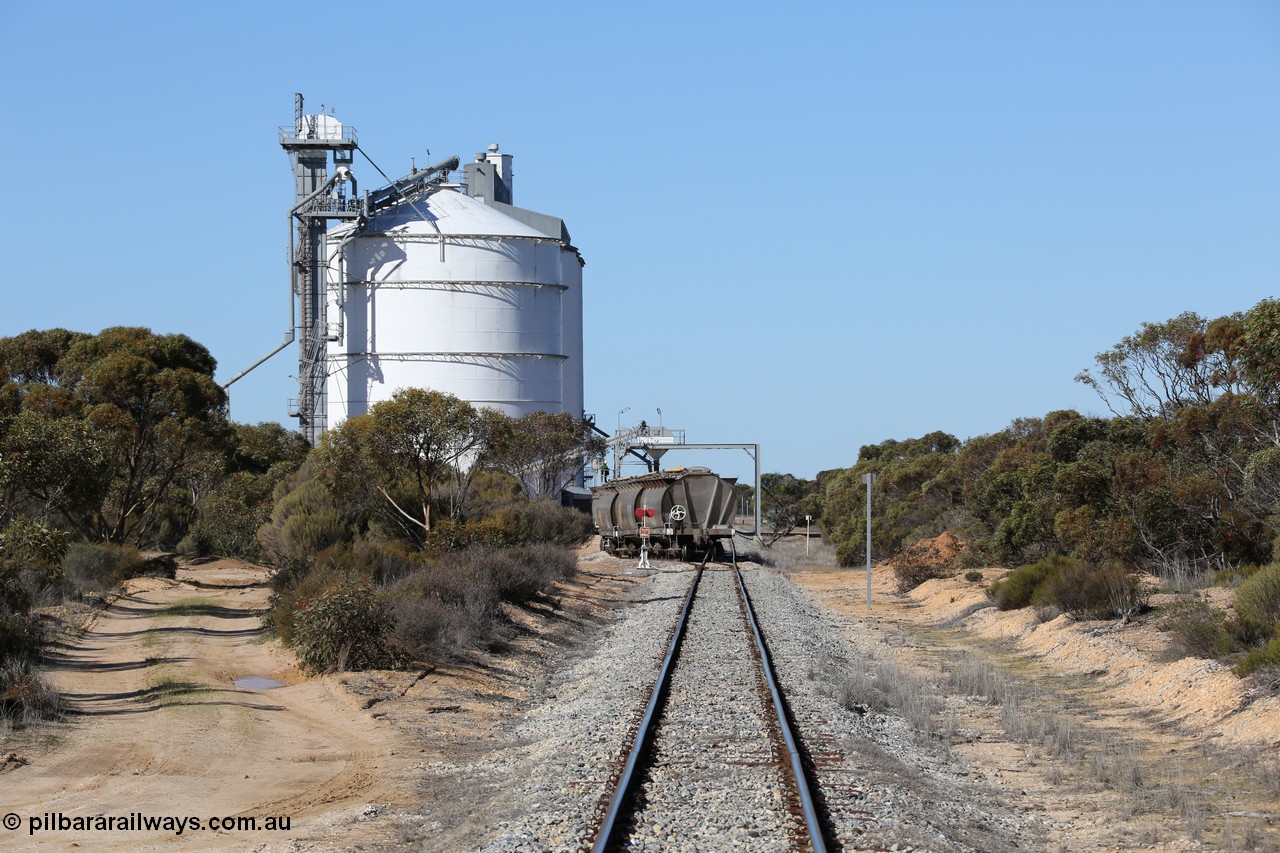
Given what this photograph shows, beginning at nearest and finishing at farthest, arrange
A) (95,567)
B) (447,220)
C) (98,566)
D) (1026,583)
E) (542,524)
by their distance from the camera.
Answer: (1026,583) < (95,567) < (98,566) < (542,524) < (447,220)

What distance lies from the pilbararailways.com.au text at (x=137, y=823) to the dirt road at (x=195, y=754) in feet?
0.08

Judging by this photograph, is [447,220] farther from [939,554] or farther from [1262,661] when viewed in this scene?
[1262,661]

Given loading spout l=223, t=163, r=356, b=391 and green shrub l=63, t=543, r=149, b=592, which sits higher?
loading spout l=223, t=163, r=356, b=391

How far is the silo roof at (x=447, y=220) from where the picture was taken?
6625 cm

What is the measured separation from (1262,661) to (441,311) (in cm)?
5478

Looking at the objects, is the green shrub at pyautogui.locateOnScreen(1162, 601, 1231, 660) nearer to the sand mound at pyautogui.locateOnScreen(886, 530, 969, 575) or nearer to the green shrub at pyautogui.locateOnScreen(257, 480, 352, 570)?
the sand mound at pyautogui.locateOnScreen(886, 530, 969, 575)

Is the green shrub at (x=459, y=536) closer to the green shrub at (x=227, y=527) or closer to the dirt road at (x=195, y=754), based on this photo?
the green shrub at (x=227, y=527)

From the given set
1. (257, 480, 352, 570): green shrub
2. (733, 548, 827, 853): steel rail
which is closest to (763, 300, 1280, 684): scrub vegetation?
(733, 548, 827, 853): steel rail

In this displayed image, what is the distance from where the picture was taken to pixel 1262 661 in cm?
1331

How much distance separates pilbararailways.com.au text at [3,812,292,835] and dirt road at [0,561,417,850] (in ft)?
0.08

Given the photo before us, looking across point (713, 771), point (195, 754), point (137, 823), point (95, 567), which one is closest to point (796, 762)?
point (713, 771)

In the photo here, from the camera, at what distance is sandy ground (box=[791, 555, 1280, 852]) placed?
9281 millimetres

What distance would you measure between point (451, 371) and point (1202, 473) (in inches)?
1687

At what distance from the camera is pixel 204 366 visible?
1852 inches
